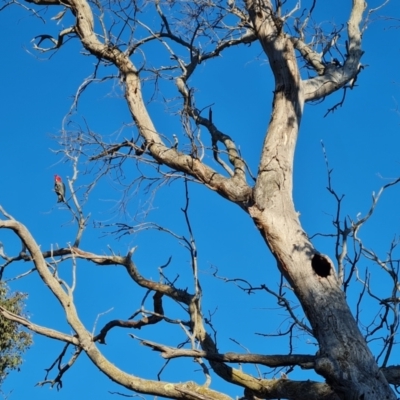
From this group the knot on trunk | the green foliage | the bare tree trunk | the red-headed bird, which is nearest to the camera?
the bare tree trunk

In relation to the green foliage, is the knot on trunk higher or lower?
lower

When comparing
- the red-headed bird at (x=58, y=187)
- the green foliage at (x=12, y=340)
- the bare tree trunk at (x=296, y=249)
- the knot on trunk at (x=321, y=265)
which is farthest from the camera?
the green foliage at (x=12, y=340)

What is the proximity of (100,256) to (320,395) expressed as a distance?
2008mm

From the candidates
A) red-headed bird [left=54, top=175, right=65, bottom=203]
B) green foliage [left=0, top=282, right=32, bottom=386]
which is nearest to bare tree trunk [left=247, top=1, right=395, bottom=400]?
red-headed bird [left=54, top=175, right=65, bottom=203]

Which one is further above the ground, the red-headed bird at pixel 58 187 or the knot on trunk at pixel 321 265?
the red-headed bird at pixel 58 187

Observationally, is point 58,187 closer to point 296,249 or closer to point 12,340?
point 296,249

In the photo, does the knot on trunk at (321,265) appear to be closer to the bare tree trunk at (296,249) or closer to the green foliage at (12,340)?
the bare tree trunk at (296,249)

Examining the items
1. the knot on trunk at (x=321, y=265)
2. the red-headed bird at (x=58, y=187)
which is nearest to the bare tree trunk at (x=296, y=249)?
the knot on trunk at (x=321, y=265)

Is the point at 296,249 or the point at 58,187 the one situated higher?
the point at 58,187

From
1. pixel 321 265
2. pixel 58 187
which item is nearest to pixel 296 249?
pixel 321 265

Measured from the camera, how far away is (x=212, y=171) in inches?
179

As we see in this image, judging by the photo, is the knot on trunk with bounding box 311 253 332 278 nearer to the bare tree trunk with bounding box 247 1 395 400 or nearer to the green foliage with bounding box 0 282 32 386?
the bare tree trunk with bounding box 247 1 395 400

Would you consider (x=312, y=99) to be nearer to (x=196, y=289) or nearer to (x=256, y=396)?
(x=196, y=289)

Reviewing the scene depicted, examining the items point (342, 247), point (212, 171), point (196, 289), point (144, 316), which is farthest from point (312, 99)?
point (144, 316)
